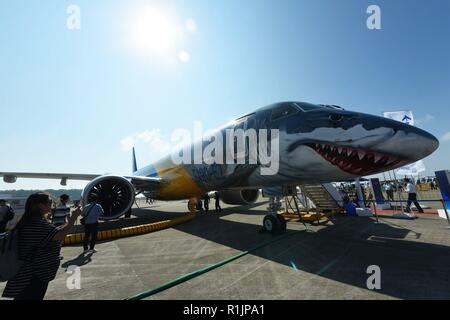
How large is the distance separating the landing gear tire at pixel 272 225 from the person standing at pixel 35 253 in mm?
6099

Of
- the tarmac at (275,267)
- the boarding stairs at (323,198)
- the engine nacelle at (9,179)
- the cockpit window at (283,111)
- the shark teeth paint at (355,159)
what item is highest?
the cockpit window at (283,111)

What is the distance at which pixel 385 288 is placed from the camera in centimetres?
355

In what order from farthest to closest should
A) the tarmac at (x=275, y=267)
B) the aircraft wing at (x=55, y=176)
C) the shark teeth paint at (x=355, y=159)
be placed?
the aircraft wing at (x=55, y=176)
the shark teeth paint at (x=355, y=159)
the tarmac at (x=275, y=267)

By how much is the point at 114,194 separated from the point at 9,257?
351 inches

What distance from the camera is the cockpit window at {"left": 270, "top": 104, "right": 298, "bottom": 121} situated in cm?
710

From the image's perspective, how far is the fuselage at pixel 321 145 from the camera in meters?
5.13

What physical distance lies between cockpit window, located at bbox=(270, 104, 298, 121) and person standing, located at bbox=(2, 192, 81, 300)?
5908mm

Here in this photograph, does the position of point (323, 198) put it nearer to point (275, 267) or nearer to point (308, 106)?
point (308, 106)

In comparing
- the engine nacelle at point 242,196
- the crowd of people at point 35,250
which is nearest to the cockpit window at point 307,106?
the crowd of people at point 35,250

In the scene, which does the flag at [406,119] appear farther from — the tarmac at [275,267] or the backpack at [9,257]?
the backpack at [9,257]

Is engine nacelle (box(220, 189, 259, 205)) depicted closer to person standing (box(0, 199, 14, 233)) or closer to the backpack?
person standing (box(0, 199, 14, 233))

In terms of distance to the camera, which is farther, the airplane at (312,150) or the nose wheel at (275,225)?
the nose wheel at (275,225)
